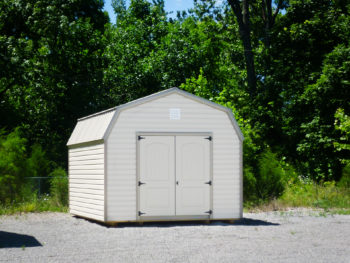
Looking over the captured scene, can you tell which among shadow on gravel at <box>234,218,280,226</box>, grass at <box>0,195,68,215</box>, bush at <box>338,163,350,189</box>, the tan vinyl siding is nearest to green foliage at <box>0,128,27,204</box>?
grass at <box>0,195,68,215</box>

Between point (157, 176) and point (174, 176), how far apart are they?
42 centimetres

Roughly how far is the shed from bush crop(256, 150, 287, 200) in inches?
174

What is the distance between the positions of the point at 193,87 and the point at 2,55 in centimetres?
873

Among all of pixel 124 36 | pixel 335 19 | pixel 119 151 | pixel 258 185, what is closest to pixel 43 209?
pixel 119 151

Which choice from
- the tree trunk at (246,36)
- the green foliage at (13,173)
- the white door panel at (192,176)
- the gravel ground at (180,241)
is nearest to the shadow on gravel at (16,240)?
the gravel ground at (180,241)

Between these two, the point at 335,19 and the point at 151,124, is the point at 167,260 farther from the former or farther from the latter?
the point at 335,19

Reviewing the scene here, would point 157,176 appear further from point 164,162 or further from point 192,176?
point 192,176

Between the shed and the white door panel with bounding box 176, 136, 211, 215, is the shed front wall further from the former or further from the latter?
the white door panel with bounding box 176, 136, 211, 215

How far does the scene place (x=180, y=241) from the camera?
10617 mm

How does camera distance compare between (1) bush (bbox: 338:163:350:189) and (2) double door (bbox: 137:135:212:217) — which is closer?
(2) double door (bbox: 137:135:212:217)

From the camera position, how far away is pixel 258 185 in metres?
18.6

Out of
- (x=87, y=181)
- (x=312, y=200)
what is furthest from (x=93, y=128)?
(x=312, y=200)

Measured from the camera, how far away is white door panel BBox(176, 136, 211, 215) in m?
13.8

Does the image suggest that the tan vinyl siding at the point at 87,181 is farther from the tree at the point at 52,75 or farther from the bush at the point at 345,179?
the bush at the point at 345,179
